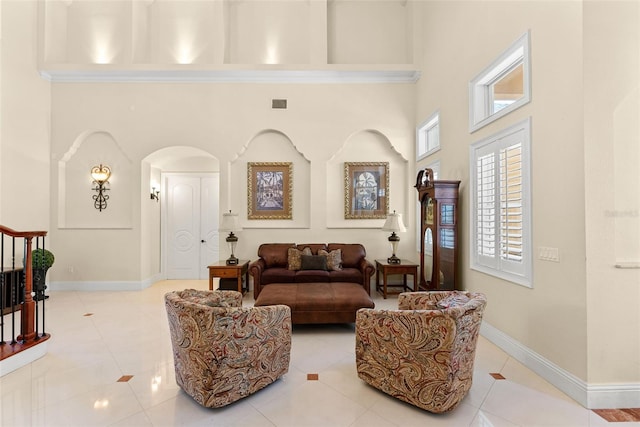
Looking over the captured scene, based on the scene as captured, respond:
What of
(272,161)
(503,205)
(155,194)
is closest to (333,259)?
(272,161)

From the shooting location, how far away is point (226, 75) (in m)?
5.88

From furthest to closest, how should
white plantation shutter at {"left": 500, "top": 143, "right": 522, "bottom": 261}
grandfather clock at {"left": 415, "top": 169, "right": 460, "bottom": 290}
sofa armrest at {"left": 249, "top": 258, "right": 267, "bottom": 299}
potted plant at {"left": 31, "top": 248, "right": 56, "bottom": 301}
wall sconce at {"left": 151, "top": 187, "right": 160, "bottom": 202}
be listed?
wall sconce at {"left": 151, "top": 187, "right": 160, "bottom": 202} → sofa armrest at {"left": 249, "top": 258, "right": 267, "bottom": 299} → potted plant at {"left": 31, "top": 248, "right": 56, "bottom": 301} → grandfather clock at {"left": 415, "top": 169, "right": 460, "bottom": 290} → white plantation shutter at {"left": 500, "top": 143, "right": 522, "bottom": 261}

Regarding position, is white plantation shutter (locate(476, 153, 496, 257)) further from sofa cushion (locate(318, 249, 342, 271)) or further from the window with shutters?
sofa cushion (locate(318, 249, 342, 271))

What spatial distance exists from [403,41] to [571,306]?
5585 millimetres

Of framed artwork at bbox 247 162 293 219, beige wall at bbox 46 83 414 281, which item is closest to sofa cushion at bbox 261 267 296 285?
beige wall at bbox 46 83 414 281

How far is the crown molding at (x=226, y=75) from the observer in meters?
5.76

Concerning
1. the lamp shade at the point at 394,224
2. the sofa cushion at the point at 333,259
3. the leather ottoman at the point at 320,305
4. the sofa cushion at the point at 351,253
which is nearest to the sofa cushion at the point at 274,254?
the sofa cushion at the point at 333,259

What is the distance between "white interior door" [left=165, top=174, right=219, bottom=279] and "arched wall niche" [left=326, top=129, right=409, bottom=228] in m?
2.79

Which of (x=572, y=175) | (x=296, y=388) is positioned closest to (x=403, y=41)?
(x=572, y=175)

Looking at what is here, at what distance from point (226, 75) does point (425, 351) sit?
571 centimetres

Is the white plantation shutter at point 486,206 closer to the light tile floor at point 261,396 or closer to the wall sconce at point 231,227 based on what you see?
the light tile floor at point 261,396

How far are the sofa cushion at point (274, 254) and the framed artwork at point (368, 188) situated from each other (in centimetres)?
152

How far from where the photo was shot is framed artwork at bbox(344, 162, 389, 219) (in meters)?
6.09

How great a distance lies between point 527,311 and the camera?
116 inches
